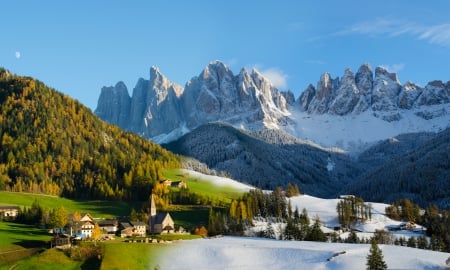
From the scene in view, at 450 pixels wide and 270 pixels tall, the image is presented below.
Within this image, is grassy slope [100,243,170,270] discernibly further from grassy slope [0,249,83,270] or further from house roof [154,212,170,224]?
house roof [154,212,170,224]

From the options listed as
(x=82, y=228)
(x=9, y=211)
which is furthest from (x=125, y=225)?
(x=9, y=211)

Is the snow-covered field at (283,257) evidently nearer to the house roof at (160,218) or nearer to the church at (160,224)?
the church at (160,224)

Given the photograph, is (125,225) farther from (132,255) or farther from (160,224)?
(132,255)

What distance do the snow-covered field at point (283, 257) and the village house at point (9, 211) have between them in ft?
183

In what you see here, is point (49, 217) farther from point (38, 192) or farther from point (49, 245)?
point (38, 192)

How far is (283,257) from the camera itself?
109 metres

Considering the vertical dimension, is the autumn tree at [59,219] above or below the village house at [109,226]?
above

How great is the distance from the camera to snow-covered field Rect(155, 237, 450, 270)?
10156cm

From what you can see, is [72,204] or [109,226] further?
[72,204]

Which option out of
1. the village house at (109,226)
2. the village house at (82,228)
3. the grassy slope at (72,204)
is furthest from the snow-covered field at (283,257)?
the grassy slope at (72,204)

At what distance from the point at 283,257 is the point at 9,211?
3176 inches

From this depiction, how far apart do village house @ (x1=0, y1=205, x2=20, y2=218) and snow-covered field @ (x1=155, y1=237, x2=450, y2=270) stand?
5588 centimetres

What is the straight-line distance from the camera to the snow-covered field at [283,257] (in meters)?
102

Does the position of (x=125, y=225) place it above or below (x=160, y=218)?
below
